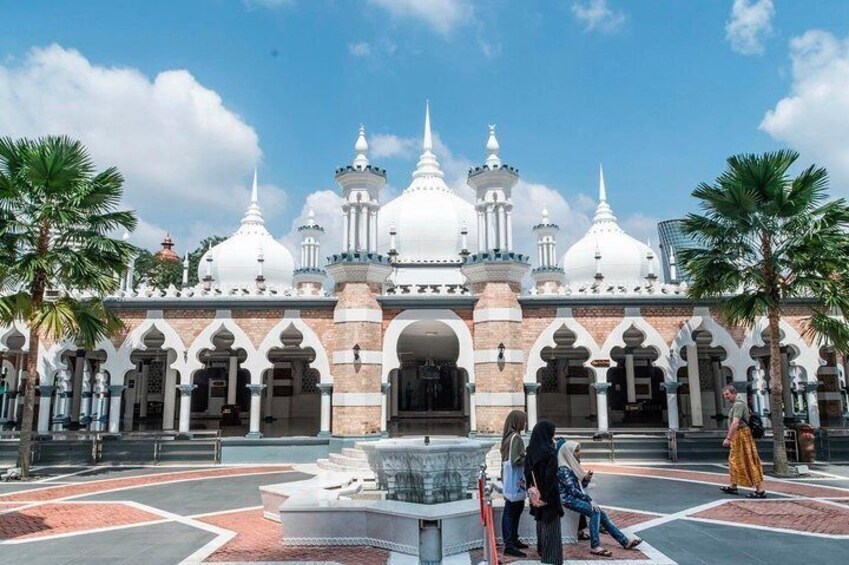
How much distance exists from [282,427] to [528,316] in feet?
34.3

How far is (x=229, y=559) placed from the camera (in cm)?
681

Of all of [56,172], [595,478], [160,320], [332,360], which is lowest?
[595,478]

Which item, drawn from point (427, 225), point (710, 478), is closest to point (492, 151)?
point (427, 225)

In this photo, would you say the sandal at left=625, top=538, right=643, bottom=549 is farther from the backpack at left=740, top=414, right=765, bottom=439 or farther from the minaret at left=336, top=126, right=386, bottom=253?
the minaret at left=336, top=126, right=386, bottom=253

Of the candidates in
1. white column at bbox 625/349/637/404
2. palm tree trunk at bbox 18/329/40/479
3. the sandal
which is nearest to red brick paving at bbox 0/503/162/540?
palm tree trunk at bbox 18/329/40/479

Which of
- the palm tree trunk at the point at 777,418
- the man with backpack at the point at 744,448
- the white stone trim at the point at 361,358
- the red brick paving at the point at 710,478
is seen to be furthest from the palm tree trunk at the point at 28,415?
the palm tree trunk at the point at 777,418

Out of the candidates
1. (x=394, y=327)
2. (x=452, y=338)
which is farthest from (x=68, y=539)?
(x=452, y=338)

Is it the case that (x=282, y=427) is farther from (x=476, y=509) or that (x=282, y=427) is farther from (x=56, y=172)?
(x=476, y=509)

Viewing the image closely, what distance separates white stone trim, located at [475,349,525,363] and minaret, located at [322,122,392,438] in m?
2.82

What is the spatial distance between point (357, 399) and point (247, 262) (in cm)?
1213

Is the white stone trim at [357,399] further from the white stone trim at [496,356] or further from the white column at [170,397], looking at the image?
the white column at [170,397]

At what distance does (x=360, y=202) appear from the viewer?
1670 centimetres

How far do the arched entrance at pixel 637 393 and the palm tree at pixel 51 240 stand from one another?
18289 mm

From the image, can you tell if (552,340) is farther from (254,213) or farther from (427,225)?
(254,213)
